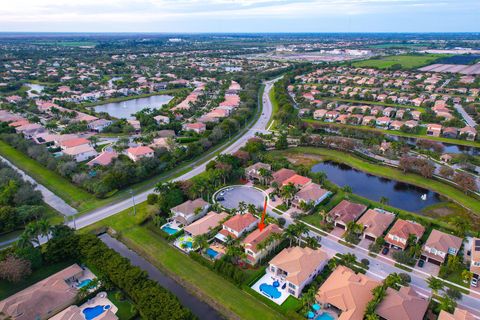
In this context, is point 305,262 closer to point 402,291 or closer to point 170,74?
point 402,291

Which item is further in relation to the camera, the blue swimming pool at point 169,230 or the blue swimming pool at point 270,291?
the blue swimming pool at point 169,230

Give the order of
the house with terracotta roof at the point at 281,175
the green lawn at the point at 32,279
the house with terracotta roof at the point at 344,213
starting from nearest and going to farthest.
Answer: the green lawn at the point at 32,279, the house with terracotta roof at the point at 344,213, the house with terracotta roof at the point at 281,175

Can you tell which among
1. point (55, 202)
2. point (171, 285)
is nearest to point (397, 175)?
point (171, 285)

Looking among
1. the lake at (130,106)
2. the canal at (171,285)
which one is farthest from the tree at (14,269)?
the lake at (130,106)

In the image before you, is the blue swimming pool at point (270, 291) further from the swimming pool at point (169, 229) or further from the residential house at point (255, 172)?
the residential house at point (255, 172)

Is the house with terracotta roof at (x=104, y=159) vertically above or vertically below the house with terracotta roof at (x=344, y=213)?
above

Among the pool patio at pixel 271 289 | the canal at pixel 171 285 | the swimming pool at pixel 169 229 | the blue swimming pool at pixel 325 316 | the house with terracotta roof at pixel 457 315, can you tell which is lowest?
the canal at pixel 171 285

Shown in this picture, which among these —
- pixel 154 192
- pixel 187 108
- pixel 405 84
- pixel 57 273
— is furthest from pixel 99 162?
pixel 405 84

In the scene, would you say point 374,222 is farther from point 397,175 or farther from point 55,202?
point 55,202
